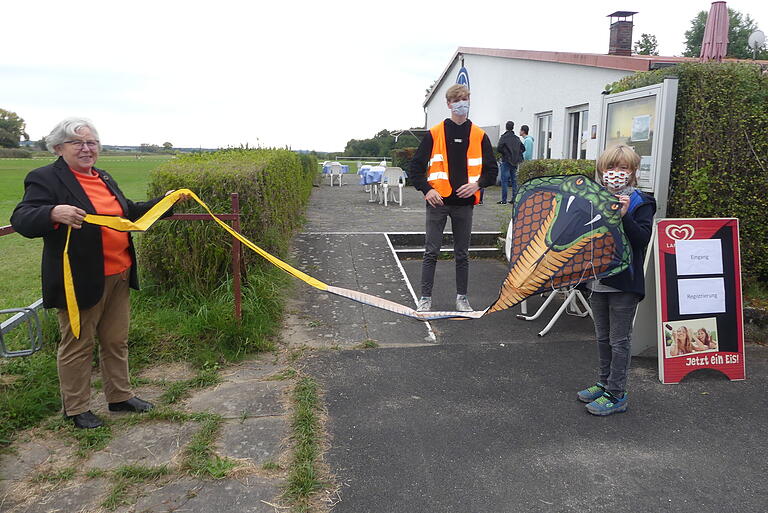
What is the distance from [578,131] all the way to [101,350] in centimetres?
1425

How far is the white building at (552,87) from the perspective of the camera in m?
13.8

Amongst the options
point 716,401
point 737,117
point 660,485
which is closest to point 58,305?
point 660,485

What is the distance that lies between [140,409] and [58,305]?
35.3 inches

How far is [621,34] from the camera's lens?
61.2 feet

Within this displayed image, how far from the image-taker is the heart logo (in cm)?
455

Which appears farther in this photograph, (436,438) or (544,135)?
(544,135)

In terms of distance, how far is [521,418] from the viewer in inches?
150

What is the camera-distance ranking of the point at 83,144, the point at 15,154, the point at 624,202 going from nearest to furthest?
the point at 83,144 < the point at 624,202 < the point at 15,154

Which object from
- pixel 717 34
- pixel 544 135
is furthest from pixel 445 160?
pixel 544 135

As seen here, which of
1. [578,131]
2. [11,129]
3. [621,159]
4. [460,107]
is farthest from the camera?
[11,129]

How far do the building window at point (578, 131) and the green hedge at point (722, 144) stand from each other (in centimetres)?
945

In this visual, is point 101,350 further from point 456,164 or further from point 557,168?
point 557,168

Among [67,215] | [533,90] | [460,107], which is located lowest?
[67,215]

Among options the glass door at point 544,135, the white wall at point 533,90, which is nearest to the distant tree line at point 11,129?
the white wall at point 533,90
